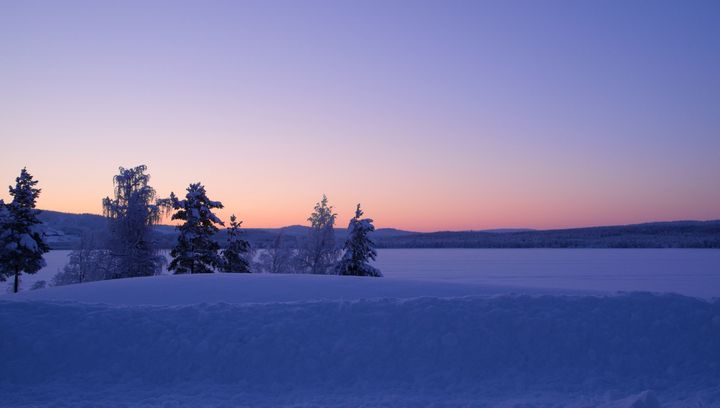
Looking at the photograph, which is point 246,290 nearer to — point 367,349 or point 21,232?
point 367,349

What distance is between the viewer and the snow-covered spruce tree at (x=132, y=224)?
1353 inches

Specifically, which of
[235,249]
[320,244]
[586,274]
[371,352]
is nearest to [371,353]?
[371,352]

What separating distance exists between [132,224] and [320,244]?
19.5m

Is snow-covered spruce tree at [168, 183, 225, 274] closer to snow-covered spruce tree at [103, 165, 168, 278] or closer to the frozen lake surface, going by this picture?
snow-covered spruce tree at [103, 165, 168, 278]

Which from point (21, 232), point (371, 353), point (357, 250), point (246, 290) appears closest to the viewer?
point (371, 353)

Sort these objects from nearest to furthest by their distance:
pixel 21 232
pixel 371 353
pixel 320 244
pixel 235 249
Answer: pixel 371 353 < pixel 21 232 < pixel 235 249 < pixel 320 244

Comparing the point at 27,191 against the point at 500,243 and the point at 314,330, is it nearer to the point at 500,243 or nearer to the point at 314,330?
the point at 314,330

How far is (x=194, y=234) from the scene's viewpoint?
33.8 meters

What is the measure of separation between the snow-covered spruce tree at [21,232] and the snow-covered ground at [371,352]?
20224 mm

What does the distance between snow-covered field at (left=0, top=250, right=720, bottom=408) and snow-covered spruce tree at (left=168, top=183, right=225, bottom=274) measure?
20.7m

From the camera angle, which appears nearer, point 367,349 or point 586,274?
point 367,349

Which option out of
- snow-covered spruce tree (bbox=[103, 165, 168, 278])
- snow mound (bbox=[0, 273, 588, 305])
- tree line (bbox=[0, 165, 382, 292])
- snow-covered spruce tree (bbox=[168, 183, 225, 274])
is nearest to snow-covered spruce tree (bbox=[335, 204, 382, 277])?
tree line (bbox=[0, 165, 382, 292])

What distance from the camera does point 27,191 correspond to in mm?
30891

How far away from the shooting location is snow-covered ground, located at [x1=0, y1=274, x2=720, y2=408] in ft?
32.4
